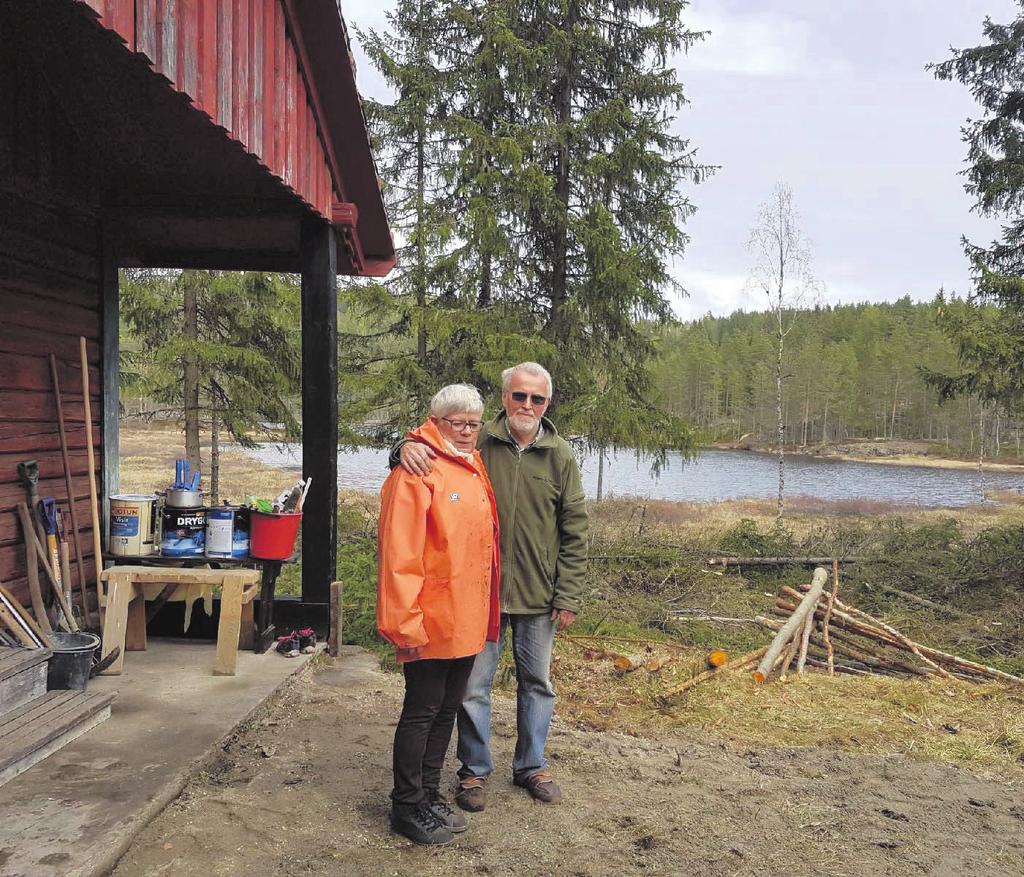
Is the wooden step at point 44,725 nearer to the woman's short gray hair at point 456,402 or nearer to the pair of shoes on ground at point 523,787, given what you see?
the pair of shoes on ground at point 523,787

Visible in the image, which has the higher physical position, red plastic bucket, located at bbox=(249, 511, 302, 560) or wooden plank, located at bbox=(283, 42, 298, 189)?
wooden plank, located at bbox=(283, 42, 298, 189)

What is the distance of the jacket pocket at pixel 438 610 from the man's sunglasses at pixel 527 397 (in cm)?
85

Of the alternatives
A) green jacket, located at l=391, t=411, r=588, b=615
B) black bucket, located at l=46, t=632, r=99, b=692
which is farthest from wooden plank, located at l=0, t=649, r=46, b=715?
green jacket, located at l=391, t=411, r=588, b=615

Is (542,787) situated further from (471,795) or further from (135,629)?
(135,629)

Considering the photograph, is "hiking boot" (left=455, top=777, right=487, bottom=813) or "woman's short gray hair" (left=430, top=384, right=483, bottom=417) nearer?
"woman's short gray hair" (left=430, top=384, right=483, bottom=417)

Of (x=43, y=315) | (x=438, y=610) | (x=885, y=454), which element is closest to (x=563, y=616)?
(x=438, y=610)

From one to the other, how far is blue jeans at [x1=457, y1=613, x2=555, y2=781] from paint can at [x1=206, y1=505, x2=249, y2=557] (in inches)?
85.8

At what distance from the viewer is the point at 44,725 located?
3.55 meters

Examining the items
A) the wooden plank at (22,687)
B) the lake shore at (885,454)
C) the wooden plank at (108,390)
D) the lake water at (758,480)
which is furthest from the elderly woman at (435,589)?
the lake shore at (885,454)

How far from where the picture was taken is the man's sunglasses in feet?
11.2

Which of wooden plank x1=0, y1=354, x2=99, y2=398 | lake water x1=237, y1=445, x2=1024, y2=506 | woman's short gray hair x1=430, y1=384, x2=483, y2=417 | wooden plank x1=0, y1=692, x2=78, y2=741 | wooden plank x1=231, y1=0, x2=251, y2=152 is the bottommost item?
lake water x1=237, y1=445, x2=1024, y2=506

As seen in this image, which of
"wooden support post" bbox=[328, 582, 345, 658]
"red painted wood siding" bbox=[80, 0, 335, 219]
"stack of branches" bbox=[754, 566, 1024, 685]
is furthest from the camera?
"stack of branches" bbox=[754, 566, 1024, 685]

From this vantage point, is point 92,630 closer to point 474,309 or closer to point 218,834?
point 218,834

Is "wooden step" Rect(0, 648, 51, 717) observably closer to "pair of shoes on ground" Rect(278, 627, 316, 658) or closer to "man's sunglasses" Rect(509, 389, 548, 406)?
"pair of shoes on ground" Rect(278, 627, 316, 658)
